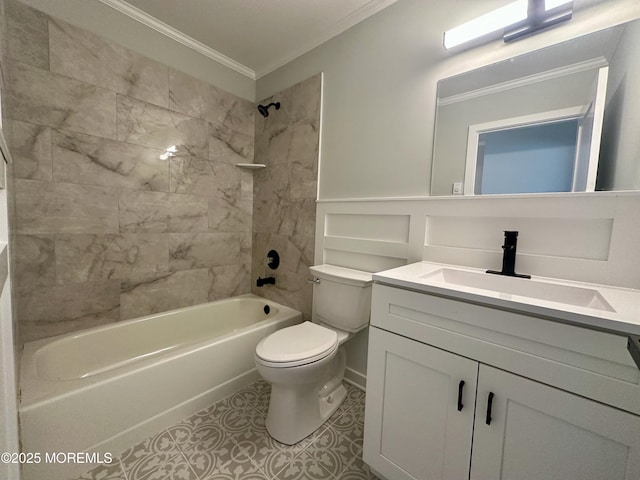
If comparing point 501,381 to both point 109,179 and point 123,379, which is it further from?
point 109,179

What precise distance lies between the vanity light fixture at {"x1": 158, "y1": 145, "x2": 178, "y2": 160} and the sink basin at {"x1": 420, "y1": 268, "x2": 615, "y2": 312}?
6.24ft

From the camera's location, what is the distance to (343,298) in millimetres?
1487

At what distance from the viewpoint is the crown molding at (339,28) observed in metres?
1.50

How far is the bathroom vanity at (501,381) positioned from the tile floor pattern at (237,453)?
0.23 m

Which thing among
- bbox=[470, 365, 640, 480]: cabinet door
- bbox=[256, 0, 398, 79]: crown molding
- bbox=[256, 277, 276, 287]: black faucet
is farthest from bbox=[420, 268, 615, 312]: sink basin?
bbox=[256, 0, 398, 79]: crown molding

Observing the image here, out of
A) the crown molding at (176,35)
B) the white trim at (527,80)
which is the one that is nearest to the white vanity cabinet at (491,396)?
the white trim at (527,80)

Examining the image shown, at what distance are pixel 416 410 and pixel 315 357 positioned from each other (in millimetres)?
481

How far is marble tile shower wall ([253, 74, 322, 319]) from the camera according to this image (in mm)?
1913

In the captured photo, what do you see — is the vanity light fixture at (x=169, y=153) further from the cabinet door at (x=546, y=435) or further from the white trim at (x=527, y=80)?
the cabinet door at (x=546, y=435)

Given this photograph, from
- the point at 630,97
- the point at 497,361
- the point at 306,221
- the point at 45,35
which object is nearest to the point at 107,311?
the point at 306,221

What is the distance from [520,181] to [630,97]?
0.41 meters

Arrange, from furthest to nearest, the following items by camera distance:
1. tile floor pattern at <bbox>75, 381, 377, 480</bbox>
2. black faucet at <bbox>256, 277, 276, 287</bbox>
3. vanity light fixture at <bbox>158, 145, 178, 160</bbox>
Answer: black faucet at <bbox>256, 277, 276, 287</bbox>, vanity light fixture at <bbox>158, 145, 178, 160</bbox>, tile floor pattern at <bbox>75, 381, 377, 480</bbox>

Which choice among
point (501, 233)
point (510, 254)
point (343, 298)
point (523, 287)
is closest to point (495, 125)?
point (501, 233)

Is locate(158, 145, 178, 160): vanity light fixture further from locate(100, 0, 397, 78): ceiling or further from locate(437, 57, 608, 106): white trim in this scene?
locate(437, 57, 608, 106): white trim
